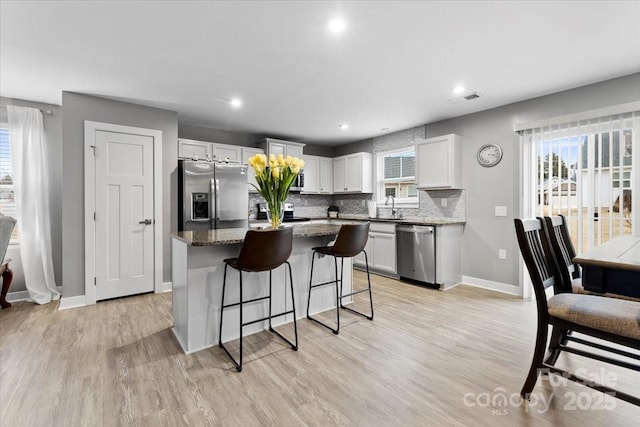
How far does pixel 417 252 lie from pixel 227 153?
3432 mm

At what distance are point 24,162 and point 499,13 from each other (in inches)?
199

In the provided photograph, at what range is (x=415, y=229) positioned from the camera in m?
4.23

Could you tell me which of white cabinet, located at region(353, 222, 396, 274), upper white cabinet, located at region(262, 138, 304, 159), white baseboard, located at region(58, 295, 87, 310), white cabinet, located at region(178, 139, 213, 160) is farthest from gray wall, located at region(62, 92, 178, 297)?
white cabinet, located at region(353, 222, 396, 274)

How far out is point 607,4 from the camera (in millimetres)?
1920

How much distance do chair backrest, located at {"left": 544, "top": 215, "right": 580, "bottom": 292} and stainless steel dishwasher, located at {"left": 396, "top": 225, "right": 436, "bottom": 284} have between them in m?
1.74

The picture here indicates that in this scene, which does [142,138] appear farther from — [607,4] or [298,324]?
[607,4]

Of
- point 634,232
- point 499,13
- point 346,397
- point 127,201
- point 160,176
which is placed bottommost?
point 346,397

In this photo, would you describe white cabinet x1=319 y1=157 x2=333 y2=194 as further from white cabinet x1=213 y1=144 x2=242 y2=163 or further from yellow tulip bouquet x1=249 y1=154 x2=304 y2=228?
yellow tulip bouquet x1=249 y1=154 x2=304 y2=228

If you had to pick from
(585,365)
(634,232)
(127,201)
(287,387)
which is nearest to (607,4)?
Result: (634,232)

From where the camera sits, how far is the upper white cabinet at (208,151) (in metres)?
4.50

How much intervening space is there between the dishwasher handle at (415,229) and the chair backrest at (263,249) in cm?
250

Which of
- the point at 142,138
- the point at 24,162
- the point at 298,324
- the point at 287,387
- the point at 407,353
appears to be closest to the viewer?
the point at 287,387

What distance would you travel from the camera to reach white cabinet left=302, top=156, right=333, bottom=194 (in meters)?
Result: 5.99

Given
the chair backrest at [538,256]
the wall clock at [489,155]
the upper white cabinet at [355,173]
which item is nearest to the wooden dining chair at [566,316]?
the chair backrest at [538,256]
